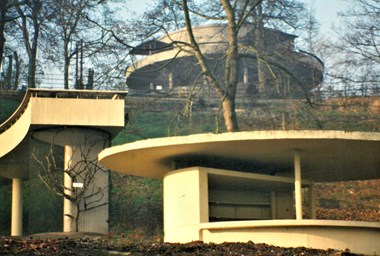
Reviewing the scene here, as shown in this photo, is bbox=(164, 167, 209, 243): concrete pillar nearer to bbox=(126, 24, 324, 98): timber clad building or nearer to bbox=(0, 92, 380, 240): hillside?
bbox=(0, 92, 380, 240): hillside

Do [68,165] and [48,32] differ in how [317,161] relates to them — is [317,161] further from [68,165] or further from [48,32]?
[48,32]

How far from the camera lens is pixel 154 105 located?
4188 centimetres

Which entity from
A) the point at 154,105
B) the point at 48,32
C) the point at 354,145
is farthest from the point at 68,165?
the point at 154,105

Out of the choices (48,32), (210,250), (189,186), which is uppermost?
(48,32)

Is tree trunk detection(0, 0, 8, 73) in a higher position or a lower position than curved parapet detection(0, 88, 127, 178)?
higher

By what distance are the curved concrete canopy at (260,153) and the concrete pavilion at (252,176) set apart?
2 cm

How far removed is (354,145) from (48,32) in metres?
23.2

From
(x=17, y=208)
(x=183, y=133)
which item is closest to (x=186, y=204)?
(x=17, y=208)

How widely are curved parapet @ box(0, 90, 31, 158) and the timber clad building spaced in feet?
38.2

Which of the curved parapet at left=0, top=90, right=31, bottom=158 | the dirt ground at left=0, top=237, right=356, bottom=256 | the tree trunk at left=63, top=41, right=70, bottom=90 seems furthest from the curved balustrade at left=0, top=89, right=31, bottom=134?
the tree trunk at left=63, top=41, right=70, bottom=90

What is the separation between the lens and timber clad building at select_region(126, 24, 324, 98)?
35.9m

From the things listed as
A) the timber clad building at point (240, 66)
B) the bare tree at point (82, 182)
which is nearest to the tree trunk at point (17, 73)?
the timber clad building at point (240, 66)

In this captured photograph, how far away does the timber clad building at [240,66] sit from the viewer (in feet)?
118

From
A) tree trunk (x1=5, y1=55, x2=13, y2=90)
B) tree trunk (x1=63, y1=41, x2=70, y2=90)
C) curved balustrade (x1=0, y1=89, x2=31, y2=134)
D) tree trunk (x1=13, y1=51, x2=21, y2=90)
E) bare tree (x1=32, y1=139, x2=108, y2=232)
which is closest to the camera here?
bare tree (x1=32, y1=139, x2=108, y2=232)
